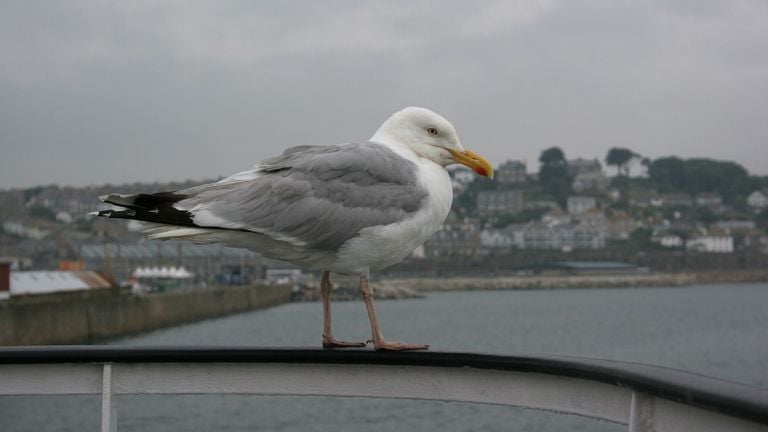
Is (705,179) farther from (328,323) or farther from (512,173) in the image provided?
(328,323)

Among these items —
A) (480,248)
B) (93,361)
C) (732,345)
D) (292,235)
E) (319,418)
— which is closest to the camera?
(93,361)

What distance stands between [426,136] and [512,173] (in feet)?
536

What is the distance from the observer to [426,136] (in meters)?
2.71

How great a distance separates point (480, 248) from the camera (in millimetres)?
124062

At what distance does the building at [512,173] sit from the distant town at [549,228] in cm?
16

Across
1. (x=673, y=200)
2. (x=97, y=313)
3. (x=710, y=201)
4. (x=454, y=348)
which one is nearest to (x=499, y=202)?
(x=673, y=200)

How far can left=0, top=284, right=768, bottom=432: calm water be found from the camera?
15.1m

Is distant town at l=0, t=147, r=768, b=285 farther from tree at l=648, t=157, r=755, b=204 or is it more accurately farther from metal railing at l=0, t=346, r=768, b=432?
metal railing at l=0, t=346, r=768, b=432

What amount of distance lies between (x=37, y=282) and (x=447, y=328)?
Result: 1710 cm

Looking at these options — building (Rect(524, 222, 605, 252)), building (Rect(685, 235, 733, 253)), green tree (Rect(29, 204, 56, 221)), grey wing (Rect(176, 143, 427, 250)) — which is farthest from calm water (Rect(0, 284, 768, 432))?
green tree (Rect(29, 204, 56, 221))

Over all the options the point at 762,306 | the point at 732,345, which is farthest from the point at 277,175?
the point at 762,306

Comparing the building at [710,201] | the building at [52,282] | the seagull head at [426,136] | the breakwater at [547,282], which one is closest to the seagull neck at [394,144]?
the seagull head at [426,136]

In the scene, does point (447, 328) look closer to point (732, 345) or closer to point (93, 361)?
point (732, 345)

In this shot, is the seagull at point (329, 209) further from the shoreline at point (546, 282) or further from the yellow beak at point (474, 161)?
the shoreline at point (546, 282)
